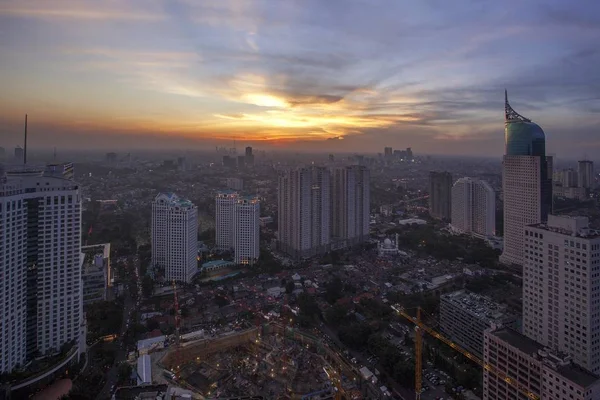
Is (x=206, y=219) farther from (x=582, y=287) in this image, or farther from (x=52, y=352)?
(x=582, y=287)

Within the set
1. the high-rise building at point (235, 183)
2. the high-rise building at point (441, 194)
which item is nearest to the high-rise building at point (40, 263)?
the high-rise building at point (441, 194)

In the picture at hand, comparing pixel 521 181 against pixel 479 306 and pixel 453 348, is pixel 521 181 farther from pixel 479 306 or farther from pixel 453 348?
pixel 453 348

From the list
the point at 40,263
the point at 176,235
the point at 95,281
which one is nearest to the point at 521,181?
the point at 176,235

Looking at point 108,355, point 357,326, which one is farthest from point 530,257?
point 108,355

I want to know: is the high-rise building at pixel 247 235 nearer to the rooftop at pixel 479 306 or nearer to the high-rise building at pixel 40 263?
the high-rise building at pixel 40 263

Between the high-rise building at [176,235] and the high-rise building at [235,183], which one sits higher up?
the high-rise building at [235,183]

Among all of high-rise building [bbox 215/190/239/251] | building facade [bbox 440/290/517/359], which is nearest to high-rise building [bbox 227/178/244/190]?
high-rise building [bbox 215/190/239/251]
